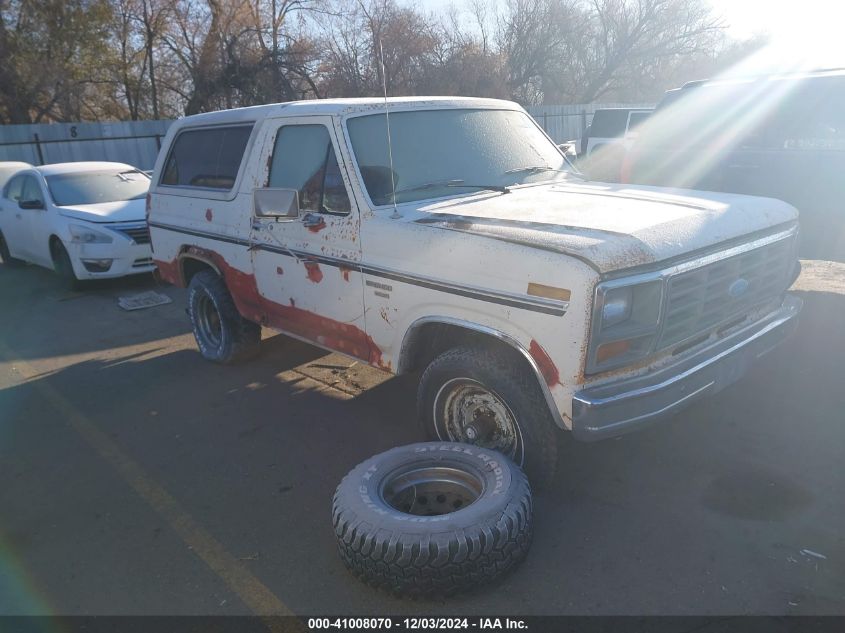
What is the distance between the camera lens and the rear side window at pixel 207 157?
527 centimetres

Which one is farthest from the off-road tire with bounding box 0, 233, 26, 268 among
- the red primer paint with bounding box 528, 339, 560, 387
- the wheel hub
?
the red primer paint with bounding box 528, 339, 560, 387

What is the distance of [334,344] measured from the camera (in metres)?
4.57

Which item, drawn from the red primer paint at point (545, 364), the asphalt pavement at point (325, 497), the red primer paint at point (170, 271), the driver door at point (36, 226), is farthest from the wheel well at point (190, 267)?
the driver door at point (36, 226)

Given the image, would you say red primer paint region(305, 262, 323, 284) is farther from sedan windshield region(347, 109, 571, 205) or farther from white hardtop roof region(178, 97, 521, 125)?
white hardtop roof region(178, 97, 521, 125)

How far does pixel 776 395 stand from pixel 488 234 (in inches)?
107

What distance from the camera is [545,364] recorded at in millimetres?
3188

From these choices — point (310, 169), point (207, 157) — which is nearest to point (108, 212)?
point (207, 157)

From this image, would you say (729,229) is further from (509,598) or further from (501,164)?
(509,598)

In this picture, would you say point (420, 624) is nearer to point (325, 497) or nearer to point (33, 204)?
point (325, 497)

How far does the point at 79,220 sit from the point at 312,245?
6.04 meters

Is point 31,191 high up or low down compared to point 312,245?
down

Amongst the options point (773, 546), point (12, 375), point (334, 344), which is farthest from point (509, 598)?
point (12, 375)

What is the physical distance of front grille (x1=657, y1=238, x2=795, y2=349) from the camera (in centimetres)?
329

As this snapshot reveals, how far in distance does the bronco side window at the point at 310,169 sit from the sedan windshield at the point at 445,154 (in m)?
0.22
